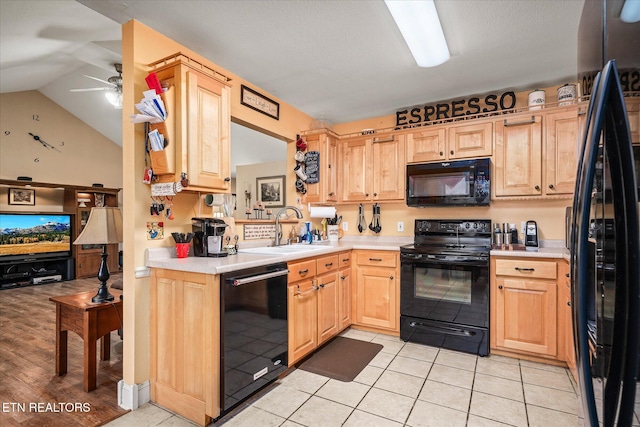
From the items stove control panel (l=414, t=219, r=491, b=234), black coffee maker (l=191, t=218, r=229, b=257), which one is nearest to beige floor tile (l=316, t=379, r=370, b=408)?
black coffee maker (l=191, t=218, r=229, b=257)

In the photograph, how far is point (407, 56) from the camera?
258cm

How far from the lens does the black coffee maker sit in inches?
89.4

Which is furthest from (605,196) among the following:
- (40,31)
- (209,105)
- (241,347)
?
(40,31)

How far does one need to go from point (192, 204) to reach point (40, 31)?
8.37 feet

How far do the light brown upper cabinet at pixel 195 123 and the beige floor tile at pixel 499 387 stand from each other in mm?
2325

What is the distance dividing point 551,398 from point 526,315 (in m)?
0.68

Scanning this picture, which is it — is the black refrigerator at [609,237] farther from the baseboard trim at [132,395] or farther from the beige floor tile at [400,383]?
the baseboard trim at [132,395]

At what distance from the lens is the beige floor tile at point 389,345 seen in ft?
9.53

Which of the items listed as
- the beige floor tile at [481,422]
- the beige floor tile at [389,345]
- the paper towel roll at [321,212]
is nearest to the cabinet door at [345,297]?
the beige floor tile at [389,345]

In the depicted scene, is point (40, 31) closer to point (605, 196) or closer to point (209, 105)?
point (209, 105)

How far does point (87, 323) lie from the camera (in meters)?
2.21

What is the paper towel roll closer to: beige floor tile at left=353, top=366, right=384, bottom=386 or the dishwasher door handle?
the dishwasher door handle

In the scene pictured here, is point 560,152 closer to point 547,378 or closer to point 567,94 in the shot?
point 567,94

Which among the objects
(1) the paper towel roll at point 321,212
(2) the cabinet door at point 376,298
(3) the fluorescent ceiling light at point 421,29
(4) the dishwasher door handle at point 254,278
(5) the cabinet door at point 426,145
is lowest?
(2) the cabinet door at point 376,298
